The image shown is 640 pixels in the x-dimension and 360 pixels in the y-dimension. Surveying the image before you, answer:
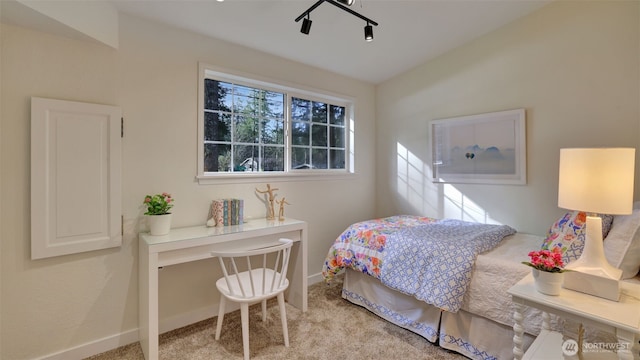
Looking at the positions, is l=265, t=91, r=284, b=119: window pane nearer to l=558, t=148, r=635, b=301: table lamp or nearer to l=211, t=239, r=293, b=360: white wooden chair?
l=211, t=239, r=293, b=360: white wooden chair

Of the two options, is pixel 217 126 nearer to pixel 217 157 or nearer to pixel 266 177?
pixel 217 157

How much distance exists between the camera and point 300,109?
3168 mm

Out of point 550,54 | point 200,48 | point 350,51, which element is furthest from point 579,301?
point 200,48

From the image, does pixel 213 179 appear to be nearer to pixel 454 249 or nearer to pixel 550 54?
pixel 454 249

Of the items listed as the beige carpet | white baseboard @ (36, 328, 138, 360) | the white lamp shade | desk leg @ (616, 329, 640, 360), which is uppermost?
the white lamp shade

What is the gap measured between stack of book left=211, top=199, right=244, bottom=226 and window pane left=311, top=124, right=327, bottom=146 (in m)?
1.22

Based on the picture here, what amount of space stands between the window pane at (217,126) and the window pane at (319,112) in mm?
1051

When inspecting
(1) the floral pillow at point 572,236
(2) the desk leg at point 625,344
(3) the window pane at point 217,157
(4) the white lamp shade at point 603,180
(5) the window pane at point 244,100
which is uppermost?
(5) the window pane at point 244,100

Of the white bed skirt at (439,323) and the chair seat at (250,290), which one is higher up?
the chair seat at (250,290)

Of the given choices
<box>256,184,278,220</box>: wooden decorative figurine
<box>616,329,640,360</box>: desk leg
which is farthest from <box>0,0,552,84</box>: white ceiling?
<box>616,329,640,360</box>: desk leg

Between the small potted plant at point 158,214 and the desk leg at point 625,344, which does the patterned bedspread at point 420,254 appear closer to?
the desk leg at point 625,344

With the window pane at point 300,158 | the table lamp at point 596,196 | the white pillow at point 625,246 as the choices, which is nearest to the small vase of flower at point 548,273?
the table lamp at point 596,196

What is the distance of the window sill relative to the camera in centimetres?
245

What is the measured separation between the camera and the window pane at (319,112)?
332cm
